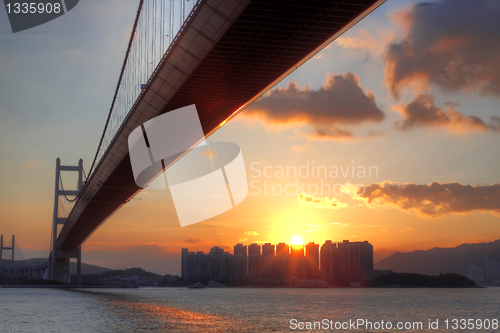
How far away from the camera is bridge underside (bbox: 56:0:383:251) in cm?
1374

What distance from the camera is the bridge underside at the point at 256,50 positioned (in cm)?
1374

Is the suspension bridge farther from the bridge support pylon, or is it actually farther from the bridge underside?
the bridge support pylon

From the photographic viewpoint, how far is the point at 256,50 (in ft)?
53.0

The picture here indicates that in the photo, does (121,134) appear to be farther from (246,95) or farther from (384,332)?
(384,332)

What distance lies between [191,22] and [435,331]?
69.8 ft

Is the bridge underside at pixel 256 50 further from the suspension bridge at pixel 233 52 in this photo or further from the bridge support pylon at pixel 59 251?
the bridge support pylon at pixel 59 251

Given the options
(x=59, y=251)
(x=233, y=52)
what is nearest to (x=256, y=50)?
(x=233, y=52)

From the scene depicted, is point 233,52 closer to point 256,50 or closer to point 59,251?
point 256,50

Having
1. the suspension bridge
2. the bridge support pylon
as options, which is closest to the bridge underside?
the suspension bridge

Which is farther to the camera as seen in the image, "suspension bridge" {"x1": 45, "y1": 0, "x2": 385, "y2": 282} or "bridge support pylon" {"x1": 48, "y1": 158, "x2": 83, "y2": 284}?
"bridge support pylon" {"x1": 48, "y1": 158, "x2": 83, "y2": 284}

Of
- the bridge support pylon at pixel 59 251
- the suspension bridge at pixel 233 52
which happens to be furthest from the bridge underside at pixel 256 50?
the bridge support pylon at pixel 59 251

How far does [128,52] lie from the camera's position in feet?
Result: 107

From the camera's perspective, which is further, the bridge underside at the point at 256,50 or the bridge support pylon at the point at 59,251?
the bridge support pylon at the point at 59,251

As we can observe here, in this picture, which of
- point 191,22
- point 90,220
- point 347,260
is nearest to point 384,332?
point 191,22
